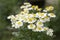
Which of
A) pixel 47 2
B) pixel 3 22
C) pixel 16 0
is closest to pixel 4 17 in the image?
pixel 3 22

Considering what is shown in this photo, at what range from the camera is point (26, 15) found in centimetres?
225

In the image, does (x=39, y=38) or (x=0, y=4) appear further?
(x=0, y=4)

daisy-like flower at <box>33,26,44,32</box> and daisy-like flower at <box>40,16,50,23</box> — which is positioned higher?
daisy-like flower at <box>40,16,50,23</box>

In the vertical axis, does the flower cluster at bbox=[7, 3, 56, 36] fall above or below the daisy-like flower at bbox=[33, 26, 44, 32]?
above

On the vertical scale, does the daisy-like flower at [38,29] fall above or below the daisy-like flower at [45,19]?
below

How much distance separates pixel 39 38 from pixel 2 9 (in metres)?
1.13

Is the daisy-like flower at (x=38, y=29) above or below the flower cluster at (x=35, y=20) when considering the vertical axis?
below

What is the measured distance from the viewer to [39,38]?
2.21 metres

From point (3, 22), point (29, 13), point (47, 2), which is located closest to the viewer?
point (29, 13)

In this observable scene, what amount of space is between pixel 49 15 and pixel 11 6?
3.60 feet

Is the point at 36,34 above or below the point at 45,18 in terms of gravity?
below

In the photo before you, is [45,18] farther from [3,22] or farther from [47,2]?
[47,2]

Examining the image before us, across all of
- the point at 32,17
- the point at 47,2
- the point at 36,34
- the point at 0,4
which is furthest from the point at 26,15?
the point at 47,2

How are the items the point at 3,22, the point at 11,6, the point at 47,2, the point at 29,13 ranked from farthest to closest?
the point at 47,2, the point at 11,6, the point at 3,22, the point at 29,13
